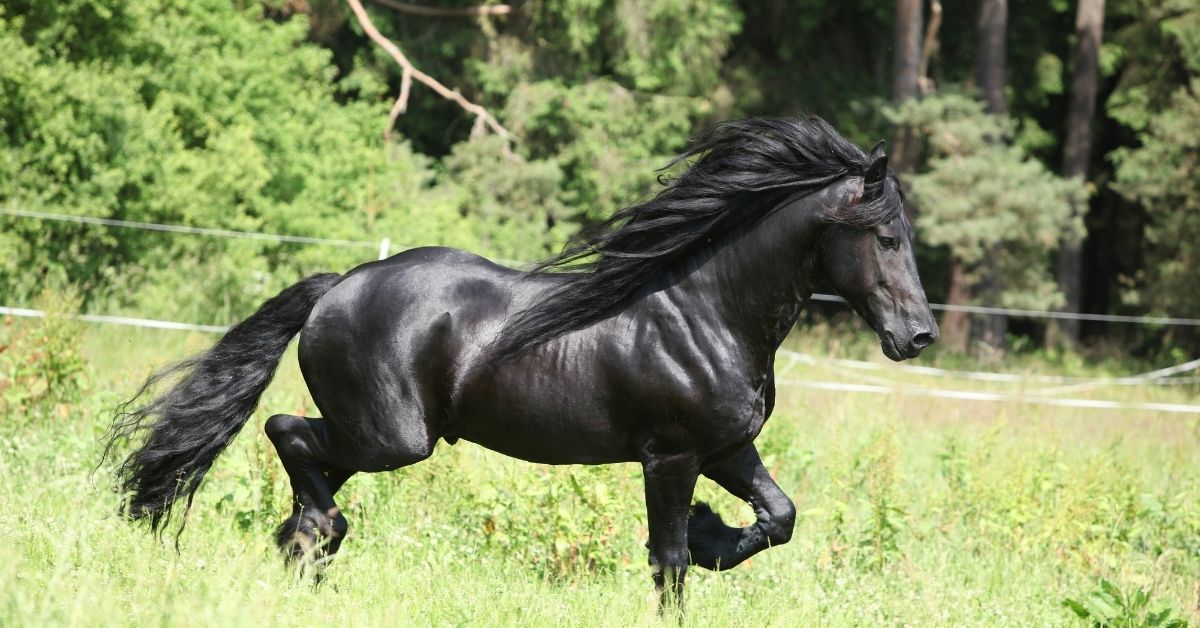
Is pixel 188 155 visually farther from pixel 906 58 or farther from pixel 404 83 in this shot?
pixel 906 58

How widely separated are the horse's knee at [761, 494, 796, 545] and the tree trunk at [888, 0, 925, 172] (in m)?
16.6

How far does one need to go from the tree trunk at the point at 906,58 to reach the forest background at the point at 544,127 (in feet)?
0.17

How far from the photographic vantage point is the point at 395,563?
5.75m

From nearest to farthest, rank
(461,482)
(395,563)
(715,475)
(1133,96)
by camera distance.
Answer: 1. (715,475)
2. (395,563)
3. (461,482)
4. (1133,96)

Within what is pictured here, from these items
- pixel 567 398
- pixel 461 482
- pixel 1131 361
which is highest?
pixel 567 398

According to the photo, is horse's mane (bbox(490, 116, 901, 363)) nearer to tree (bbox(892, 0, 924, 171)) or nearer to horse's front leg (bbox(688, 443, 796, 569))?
horse's front leg (bbox(688, 443, 796, 569))

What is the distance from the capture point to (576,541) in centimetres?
595

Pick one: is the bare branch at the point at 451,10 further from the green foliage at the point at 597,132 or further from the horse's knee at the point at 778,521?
the horse's knee at the point at 778,521

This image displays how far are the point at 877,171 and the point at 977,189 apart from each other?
16.6 meters

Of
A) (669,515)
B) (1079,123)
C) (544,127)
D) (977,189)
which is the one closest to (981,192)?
(977,189)

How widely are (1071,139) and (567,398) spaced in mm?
21410

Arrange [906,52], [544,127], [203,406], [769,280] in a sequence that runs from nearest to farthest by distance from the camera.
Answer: [769,280], [203,406], [906,52], [544,127]

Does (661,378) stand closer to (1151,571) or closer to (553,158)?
(1151,571)

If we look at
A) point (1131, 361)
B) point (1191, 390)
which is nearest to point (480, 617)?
point (1191, 390)
